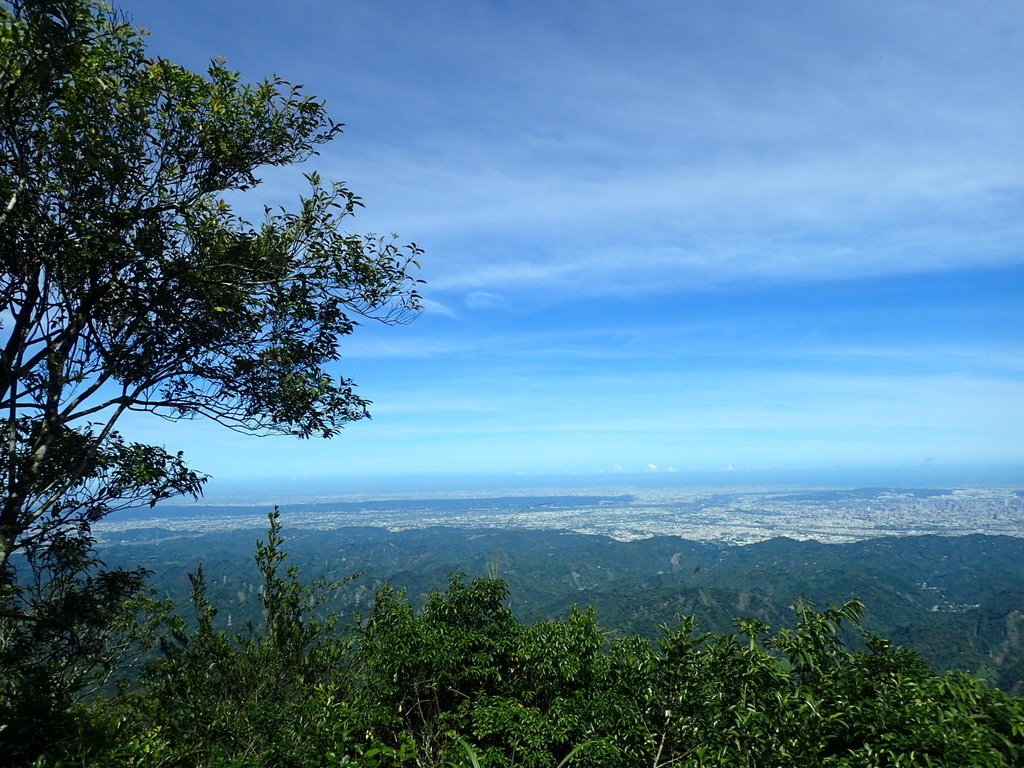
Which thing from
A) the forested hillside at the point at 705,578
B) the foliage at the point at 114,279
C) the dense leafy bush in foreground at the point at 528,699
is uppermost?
the foliage at the point at 114,279

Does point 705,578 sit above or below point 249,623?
below

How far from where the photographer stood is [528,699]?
23.7 ft

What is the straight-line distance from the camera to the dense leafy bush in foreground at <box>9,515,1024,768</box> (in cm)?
420

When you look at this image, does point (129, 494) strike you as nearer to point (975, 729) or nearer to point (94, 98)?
point (94, 98)

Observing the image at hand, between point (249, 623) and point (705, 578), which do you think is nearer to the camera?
point (249, 623)

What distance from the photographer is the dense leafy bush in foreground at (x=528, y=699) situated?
420cm

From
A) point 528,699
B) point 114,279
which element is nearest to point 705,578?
point 528,699

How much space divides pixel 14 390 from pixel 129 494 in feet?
6.61

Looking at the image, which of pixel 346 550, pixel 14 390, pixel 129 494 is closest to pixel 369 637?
pixel 129 494

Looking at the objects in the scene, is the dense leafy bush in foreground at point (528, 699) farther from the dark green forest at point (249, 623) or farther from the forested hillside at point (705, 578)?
the forested hillside at point (705, 578)

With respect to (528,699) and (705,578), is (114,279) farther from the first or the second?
(705,578)

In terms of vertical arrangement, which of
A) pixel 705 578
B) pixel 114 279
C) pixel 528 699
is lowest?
pixel 705 578

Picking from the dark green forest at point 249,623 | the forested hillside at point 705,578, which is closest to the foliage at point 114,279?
the dark green forest at point 249,623

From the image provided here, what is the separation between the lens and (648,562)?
174250 millimetres
